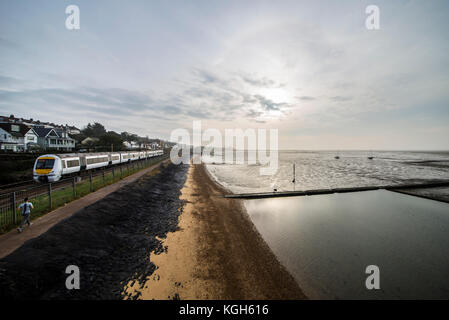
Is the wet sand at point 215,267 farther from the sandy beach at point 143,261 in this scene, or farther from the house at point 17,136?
the house at point 17,136

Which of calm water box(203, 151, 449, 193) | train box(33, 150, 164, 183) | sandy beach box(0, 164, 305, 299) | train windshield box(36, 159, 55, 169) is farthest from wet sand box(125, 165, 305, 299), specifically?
train windshield box(36, 159, 55, 169)

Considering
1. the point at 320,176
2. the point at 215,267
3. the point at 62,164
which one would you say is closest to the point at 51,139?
the point at 62,164

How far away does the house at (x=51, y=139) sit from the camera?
51.0 meters

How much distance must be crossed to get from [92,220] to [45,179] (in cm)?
1409

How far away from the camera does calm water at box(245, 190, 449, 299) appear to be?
7188 mm

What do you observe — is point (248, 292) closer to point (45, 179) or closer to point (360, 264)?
point (360, 264)

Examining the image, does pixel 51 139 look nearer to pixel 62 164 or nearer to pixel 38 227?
pixel 62 164

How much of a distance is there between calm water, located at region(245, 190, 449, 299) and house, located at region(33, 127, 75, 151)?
68.1 metres

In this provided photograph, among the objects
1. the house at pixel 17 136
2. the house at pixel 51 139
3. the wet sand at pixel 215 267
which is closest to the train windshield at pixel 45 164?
the wet sand at pixel 215 267

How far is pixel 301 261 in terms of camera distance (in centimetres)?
868

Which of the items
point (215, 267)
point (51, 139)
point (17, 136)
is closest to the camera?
point (215, 267)

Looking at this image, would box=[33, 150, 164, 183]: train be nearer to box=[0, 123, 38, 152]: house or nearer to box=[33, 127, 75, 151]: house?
box=[33, 127, 75, 151]: house

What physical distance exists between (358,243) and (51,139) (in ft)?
261

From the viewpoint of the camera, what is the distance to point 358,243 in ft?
34.4
